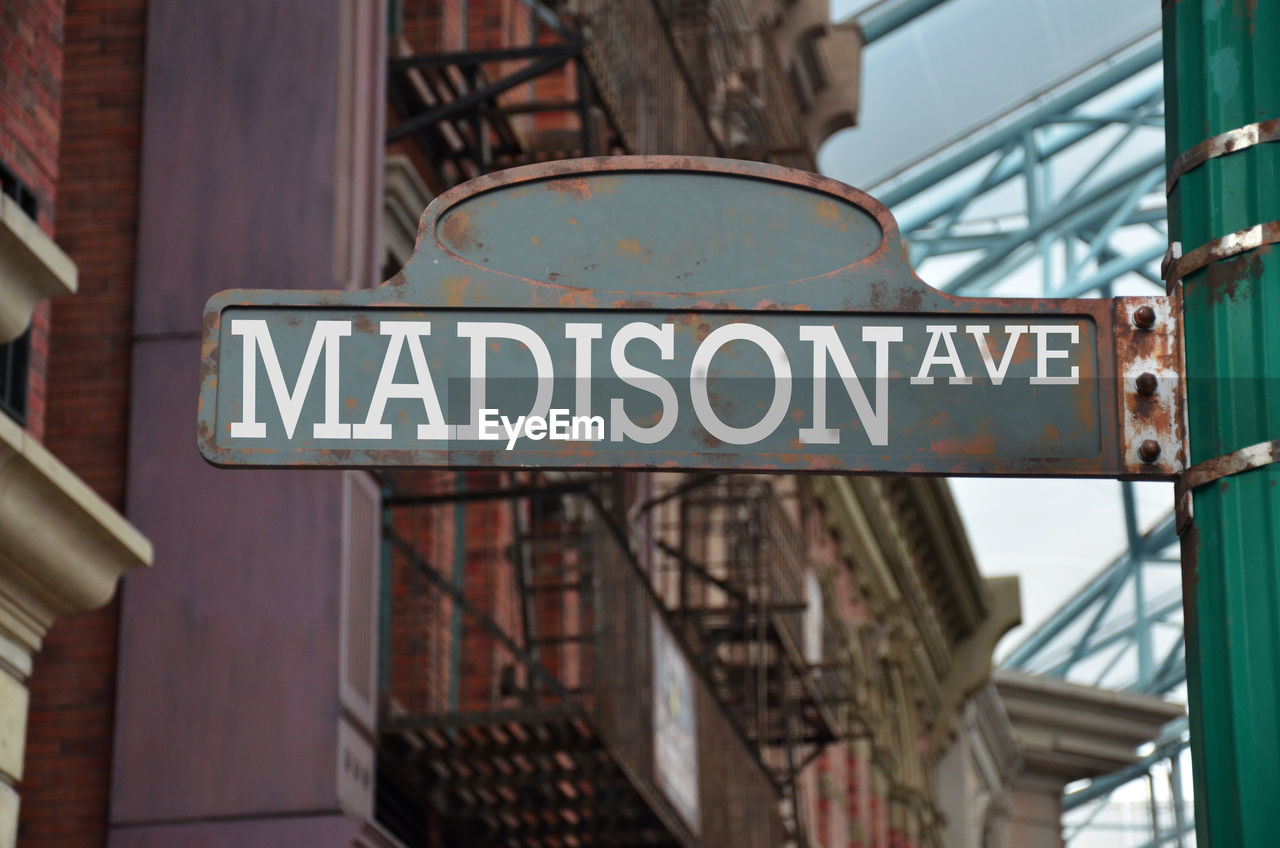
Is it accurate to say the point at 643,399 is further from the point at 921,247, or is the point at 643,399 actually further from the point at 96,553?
the point at 921,247

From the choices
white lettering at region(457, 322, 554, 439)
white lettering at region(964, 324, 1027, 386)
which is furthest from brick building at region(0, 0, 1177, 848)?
white lettering at region(964, 324, 1027, 386)

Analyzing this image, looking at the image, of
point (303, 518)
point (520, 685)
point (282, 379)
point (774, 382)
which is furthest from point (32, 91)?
point (520, 685)

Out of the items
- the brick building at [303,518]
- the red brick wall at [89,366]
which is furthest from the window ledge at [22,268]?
the red brick wall at [89,366]

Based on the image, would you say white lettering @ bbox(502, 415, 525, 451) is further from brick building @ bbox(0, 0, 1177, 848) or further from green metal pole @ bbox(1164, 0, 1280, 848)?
brick building @ bbox(0, 0, 1177, 848)

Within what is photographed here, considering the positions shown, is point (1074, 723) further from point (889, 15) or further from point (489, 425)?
point (489, 425)

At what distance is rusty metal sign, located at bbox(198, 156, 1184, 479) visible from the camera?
3945 millimetres

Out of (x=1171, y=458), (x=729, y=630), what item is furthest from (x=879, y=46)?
(x=1171, y=458)

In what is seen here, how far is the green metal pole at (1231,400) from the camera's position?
3680 mm

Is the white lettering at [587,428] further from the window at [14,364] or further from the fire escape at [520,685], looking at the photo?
the fire escape at [520,685]

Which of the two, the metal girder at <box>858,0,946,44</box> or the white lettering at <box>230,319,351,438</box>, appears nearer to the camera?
the white lettering at <box>230,319,351,438</box>

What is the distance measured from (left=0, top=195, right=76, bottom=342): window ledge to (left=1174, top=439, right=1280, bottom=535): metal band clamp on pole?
4.60 m

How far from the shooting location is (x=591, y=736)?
11898 millimetres

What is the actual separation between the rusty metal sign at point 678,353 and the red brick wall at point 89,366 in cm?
632

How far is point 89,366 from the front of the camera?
34.1 feet
